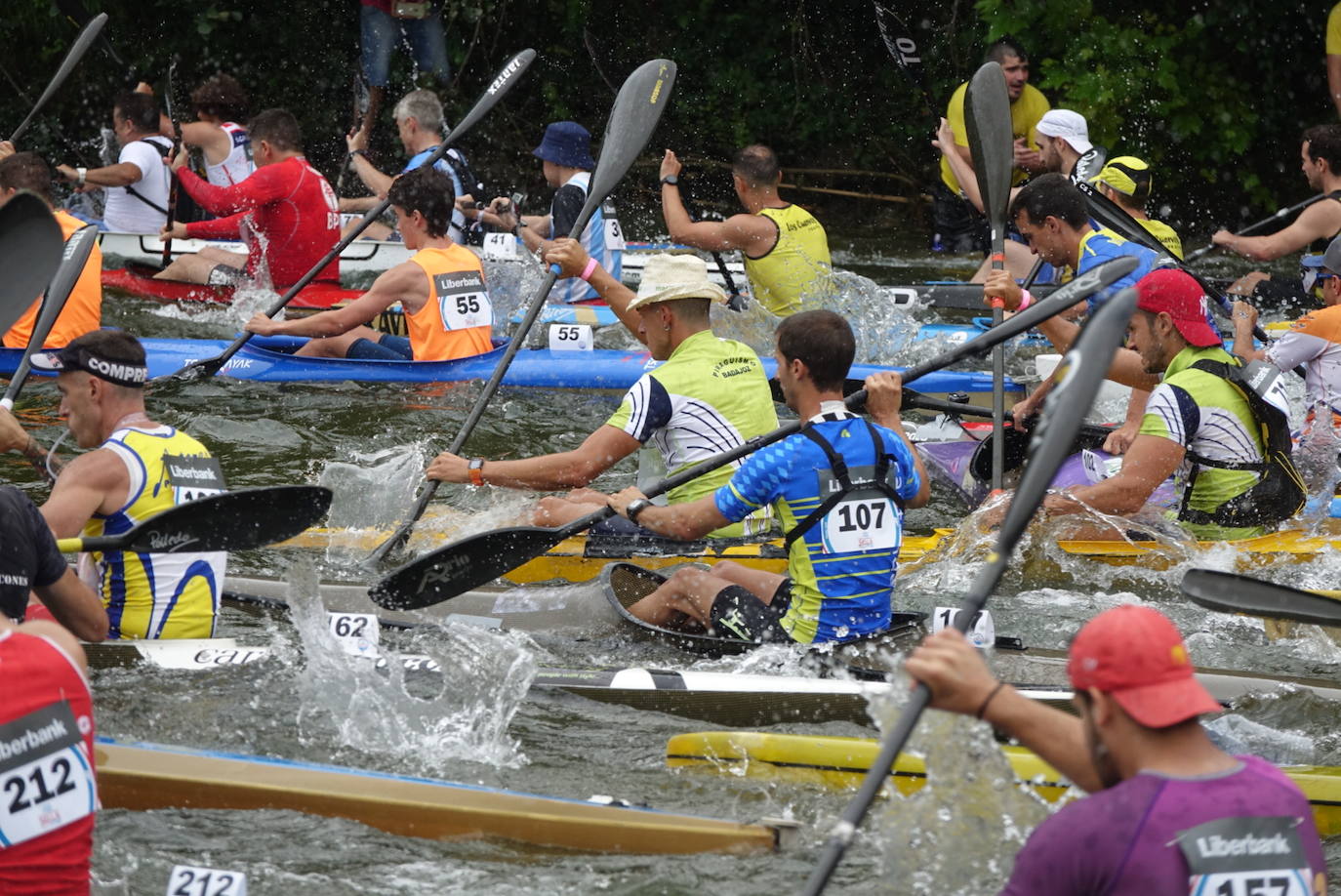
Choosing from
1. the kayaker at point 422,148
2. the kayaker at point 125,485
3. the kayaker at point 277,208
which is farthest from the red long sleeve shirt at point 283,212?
the kayaker at point 125,485

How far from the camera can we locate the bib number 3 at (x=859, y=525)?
4453mm

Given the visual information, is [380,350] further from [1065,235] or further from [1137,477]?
[1137,477]

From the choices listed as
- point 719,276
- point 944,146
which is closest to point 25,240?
point 944,146

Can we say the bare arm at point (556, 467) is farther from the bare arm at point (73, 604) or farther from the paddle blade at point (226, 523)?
the bare arm at point (73, 604)

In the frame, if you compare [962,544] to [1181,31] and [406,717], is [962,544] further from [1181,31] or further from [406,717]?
[1181,31]

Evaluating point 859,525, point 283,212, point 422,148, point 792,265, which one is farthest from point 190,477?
point 422,148

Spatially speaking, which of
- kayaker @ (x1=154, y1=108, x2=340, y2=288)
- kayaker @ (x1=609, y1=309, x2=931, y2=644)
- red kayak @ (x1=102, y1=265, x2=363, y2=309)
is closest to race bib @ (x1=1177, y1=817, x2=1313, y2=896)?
kayaker @ (x1=609, y1=309, x2=931, y2=644)

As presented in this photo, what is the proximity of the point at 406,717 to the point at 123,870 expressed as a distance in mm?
964

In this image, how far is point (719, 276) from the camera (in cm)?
1104

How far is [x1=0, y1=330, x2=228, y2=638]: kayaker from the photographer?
14.2 feet

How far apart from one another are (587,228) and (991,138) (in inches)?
139

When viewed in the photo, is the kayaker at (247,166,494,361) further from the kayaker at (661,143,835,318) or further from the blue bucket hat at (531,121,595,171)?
the blue bucket hat at (531,121,595,171)

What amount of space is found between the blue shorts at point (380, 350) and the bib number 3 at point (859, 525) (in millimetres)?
4503

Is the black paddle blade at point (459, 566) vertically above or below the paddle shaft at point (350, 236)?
below
